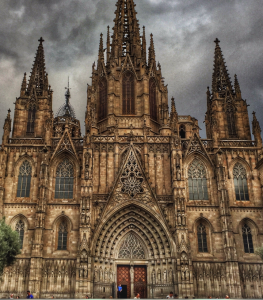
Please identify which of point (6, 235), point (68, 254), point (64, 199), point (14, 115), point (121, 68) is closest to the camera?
point (6, 235)

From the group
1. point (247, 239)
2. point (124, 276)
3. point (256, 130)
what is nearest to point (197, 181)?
point (247, 239)

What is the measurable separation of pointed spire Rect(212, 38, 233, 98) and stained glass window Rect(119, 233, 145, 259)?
20300 millimetres

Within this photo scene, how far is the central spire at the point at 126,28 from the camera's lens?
46.3 m

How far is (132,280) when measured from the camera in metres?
33.6

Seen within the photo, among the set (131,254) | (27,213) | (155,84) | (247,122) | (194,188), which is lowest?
(131,254)

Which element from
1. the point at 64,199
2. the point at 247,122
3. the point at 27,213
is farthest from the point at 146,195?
the point at 247,122

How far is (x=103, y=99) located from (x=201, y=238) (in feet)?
64.1

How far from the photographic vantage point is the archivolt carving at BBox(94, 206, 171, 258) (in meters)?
33.7

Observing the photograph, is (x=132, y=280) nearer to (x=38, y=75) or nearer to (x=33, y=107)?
(x=33, y=107)

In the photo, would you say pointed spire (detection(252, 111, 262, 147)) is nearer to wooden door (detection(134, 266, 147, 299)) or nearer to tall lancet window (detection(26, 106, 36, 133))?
wooden door (detection(134, 266, 147, 299))

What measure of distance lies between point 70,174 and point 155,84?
15.7m

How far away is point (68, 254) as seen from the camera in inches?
1323

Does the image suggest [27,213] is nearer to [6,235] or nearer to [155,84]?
[6,235]

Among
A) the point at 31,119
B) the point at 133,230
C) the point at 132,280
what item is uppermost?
the point at 31,119
